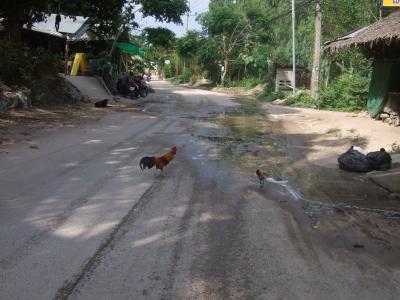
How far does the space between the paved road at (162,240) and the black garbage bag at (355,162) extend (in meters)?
2.31

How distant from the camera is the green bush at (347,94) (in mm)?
22484

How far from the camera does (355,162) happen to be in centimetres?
956

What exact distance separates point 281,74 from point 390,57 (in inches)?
765

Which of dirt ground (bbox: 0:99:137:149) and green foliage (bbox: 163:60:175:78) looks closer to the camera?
dirt ground (bbox: 0:99:137:149)

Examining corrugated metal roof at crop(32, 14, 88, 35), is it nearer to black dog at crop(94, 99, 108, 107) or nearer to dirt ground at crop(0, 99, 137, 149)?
black dog at crop(94, 99, 108, 107)

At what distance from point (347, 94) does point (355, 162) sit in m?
14.3

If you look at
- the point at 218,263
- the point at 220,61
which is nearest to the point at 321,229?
the point at 218,263

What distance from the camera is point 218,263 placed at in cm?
465

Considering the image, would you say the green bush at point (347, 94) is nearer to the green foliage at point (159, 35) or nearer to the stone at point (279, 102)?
the stone at point (279, 102)

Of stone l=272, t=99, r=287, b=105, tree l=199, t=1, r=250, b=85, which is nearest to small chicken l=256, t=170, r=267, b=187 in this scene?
stone l=272, t=99, r=287, b=105

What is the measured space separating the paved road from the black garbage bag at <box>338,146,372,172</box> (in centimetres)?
231

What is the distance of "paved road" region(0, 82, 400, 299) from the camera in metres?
4.15

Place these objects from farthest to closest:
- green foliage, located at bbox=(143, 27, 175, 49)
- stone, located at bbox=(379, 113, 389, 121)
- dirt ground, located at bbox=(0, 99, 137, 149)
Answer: green foliage, located at bbox=(143, 27, 175, 49) < stone, located at bbox=(379, 113, 389, 121) < dirt ground, located at bbox=(0, 99, 137, 149)

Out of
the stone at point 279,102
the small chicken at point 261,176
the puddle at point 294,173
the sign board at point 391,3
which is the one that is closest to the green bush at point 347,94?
the stone at point 279,102
